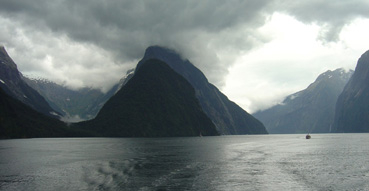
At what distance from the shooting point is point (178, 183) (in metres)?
52.1

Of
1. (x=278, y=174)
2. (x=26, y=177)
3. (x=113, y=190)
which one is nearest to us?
(x=113, y=190)

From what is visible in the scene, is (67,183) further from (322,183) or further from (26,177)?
(322,183)

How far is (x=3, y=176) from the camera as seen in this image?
58.0 metres

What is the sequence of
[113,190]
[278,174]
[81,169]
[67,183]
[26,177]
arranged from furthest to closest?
[81,169] → [278,174] → [26,177] → [67,183] → [113,190]

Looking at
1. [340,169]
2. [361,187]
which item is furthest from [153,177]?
[340,169]

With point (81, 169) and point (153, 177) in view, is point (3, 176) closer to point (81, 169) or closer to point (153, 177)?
point (81, 169)

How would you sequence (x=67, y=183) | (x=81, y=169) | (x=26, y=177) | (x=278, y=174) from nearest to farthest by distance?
(x=67, y=183) → (x=26, y=177) → (x=278, y=174) → (x=81, y=169)

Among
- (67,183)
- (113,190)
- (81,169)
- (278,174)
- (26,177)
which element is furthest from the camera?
(81,169)

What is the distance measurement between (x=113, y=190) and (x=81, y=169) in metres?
25.2

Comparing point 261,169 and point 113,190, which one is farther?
point 261,169

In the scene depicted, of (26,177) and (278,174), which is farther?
(278,174)

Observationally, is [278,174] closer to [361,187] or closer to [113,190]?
[361,187]

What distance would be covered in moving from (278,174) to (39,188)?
44.7 m

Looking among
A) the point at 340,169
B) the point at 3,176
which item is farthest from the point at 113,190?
the point at 340,169
